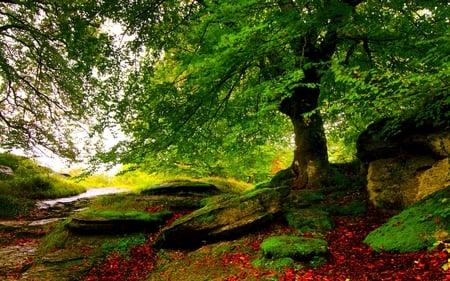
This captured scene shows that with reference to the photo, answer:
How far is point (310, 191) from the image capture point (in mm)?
8516

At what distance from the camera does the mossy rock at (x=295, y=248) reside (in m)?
5.26

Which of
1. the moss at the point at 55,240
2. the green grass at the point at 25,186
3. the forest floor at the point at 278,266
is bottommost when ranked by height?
the forest floor at the point at 278,266

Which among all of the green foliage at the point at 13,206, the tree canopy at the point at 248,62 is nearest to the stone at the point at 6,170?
the green foliage at the point at 13,206

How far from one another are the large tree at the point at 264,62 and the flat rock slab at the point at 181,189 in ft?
8.37

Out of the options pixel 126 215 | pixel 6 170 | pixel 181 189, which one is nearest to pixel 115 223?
pixel 126 215

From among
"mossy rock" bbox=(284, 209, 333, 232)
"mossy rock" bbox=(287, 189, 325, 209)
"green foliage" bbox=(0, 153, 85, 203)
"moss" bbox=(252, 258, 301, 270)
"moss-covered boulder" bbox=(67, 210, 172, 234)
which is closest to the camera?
"moss" bbox=(252, 258, 301, 270)

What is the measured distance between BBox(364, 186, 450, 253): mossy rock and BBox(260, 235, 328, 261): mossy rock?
927 millimetres

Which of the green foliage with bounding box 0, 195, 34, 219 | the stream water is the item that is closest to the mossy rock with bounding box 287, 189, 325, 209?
→ the stream water

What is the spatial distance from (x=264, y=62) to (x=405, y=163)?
4.41 m

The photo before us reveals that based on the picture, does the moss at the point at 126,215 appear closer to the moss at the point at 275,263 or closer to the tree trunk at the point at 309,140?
the tree trunk at the point at 309,140

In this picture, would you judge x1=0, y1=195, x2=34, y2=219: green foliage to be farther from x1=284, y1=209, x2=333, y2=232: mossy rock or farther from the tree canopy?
x1=284, y1=209, x2=333, y2=232: mossy rock

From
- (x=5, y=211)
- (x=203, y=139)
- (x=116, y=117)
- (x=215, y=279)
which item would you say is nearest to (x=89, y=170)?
(x=116, y=117)

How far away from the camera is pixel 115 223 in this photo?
30.8ft

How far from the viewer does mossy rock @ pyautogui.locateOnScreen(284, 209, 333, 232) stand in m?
6.86
